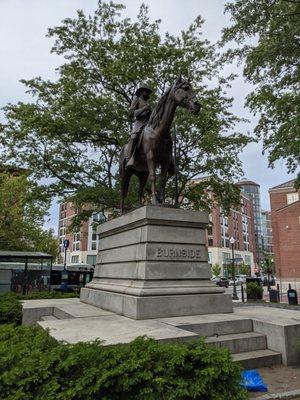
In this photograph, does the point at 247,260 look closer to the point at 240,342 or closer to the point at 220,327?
the point at 220,327

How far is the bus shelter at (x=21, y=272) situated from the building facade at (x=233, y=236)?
61720 mm

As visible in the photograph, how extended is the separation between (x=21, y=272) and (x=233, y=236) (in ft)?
277

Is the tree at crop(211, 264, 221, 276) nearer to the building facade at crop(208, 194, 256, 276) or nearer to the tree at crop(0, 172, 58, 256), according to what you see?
the building facade at crop(208, 194, 256, 276)

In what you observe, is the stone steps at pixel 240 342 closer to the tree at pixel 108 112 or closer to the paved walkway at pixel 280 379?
the paved walkway at pixel 280 379

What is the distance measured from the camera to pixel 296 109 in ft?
57.4

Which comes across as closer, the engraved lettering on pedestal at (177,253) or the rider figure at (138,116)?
the engraved lettering on pedestal at (177,253)

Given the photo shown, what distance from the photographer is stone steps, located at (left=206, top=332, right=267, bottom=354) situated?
6.23 metres

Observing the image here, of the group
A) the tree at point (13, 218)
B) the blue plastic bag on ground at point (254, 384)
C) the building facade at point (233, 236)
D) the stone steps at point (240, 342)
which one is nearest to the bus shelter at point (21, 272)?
the tree at point (13, 218)

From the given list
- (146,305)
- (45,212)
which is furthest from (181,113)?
(146,305)

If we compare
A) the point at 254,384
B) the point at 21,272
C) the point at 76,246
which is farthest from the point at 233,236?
the point at 254,384

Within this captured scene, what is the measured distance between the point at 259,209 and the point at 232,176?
148112 mm

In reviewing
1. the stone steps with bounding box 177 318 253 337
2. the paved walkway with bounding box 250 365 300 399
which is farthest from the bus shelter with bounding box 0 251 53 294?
the paved walkway with bounding box 250 365 300 399

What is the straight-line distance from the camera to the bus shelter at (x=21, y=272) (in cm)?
2273

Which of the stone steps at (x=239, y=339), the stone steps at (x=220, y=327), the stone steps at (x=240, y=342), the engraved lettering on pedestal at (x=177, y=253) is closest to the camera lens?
the stone steps at (x=239, y=339)
